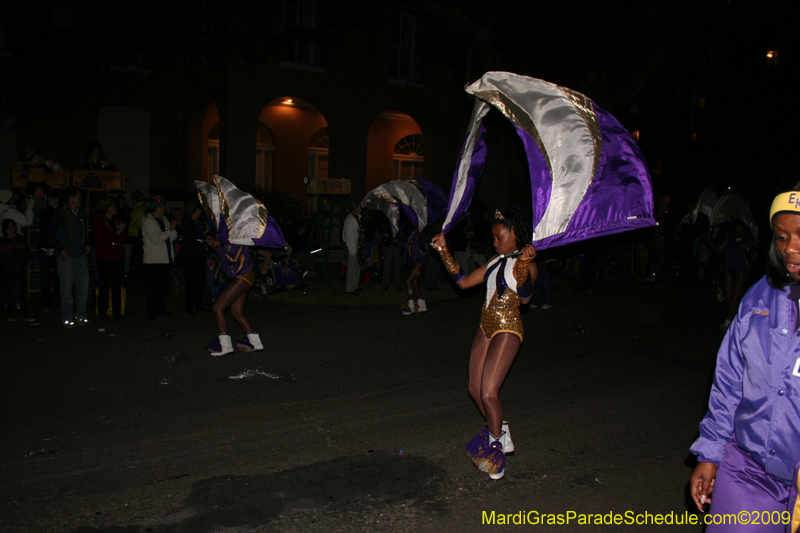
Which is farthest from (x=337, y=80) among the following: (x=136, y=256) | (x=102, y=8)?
(x=136, y=256)

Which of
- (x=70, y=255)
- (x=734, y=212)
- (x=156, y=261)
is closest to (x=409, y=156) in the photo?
(x=156, y=261)

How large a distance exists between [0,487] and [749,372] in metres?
4.42

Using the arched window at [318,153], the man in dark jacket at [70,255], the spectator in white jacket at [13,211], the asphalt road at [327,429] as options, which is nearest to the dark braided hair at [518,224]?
the asphalt road at [327,429]

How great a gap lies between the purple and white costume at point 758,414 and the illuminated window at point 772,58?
135 ft

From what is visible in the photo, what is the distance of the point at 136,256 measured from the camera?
493 inches

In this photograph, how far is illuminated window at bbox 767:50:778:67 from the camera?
35.8m

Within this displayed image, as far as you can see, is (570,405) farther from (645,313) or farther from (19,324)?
(19,324)

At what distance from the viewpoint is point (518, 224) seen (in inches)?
179

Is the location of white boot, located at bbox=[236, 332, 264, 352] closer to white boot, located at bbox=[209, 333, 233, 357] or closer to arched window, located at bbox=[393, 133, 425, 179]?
white boot, located at bbox=[209, 333, 233, 357]

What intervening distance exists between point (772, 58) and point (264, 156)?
104 ft

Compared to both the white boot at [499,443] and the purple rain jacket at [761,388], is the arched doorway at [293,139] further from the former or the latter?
the purple rain jacket at [761,388]

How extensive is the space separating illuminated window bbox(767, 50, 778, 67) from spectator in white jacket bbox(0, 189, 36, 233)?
39.7 meters

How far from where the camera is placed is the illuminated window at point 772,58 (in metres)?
35.8

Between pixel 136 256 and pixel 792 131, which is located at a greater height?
pixel 792 131
